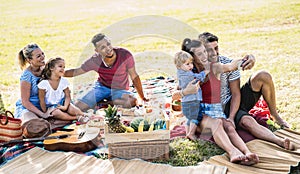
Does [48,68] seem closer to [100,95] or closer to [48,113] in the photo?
[48,113]

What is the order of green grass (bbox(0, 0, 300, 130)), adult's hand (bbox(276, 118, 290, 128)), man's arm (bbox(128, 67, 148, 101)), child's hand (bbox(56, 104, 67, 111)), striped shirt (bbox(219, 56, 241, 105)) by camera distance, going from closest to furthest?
striped shirt (bbox(219, 56, 241, 105)), adult's hand (bbox(276, 118, 290, 128)), child's hand (bbox(56, 104, 67, 111)), man's arm (bbox(128, 67, 148, 101)), green grass (bbox(0, 0, 300, 130))

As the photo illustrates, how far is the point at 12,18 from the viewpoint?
550 inches

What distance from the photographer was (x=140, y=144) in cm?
365

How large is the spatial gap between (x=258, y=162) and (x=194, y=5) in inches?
454

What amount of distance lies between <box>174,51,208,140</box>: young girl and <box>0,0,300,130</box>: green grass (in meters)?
1.28

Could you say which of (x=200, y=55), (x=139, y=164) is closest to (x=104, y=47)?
(x=200, y=55)

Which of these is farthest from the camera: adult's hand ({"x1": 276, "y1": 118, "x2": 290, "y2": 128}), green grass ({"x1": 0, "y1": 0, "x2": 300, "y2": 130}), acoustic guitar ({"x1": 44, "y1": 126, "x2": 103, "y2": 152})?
green grass ({"x1": 0, "y1": 0, "x2": 300, "y2": 130})

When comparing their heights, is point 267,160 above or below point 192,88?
below

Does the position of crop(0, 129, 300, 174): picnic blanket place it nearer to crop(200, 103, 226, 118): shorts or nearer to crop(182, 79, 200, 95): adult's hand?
crop(200, 103, 226, 118): shorts

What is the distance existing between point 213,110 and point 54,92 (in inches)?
69.0

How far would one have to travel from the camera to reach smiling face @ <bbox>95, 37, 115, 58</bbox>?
15.2 ft

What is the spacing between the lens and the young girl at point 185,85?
3953 millimetres

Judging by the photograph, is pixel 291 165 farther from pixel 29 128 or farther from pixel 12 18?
pixel 12 18

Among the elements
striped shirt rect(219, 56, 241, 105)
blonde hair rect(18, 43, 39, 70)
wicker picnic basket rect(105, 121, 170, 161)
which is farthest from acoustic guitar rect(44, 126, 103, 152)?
striped shirt rect(219, 56, 241, 105)
